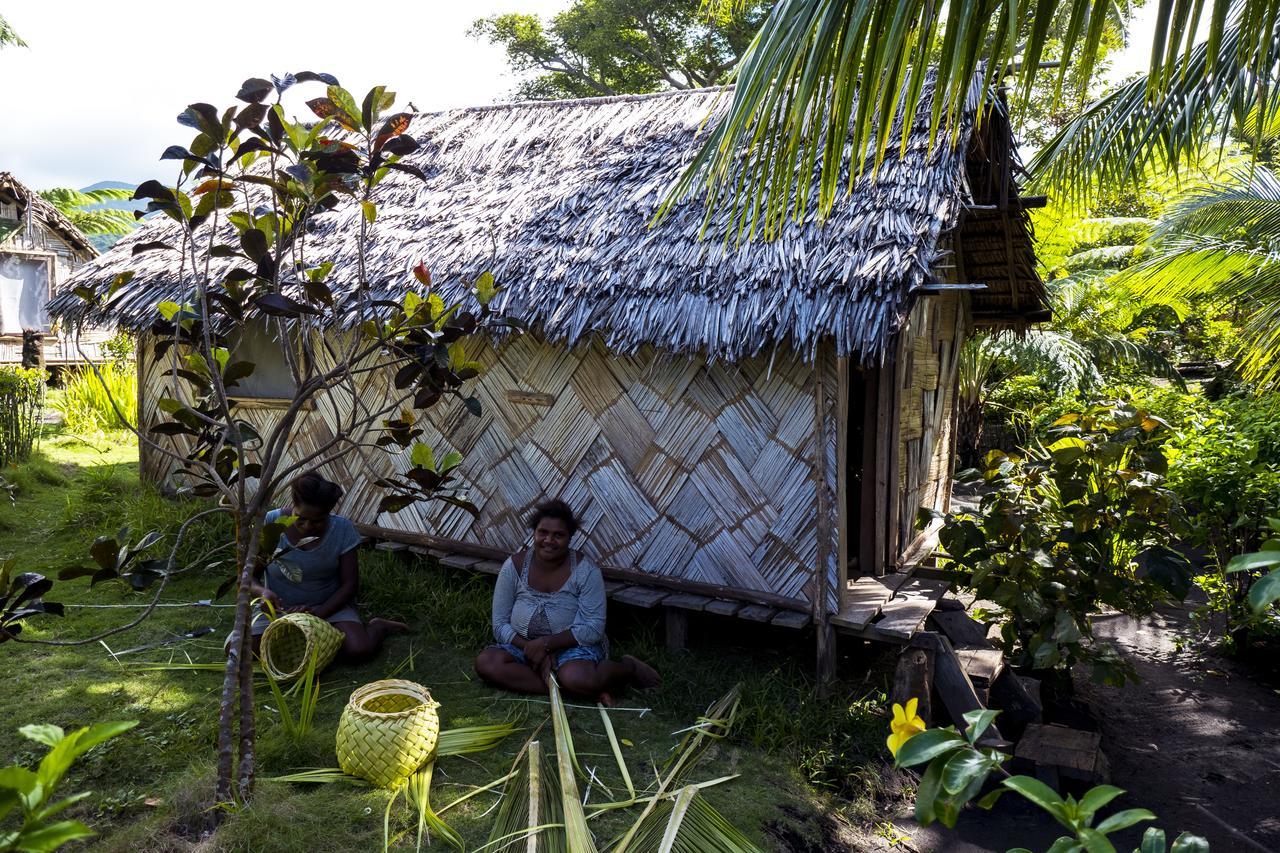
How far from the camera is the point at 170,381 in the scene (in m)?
6.87

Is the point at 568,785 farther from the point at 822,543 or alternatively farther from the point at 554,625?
the point at 822,543

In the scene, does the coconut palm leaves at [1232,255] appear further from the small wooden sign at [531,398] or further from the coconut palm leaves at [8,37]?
the coconut palm leaves at [8,37]

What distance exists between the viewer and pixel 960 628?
5387mm

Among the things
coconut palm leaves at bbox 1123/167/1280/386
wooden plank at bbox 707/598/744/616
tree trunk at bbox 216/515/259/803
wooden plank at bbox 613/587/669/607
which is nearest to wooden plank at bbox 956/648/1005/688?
wooden plank at bbox 707/598/744/616

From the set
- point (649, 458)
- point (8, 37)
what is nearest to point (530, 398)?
Answer: point (649, 458)

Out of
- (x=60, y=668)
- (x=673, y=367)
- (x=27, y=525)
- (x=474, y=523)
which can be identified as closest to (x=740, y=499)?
(x=673, y=367)

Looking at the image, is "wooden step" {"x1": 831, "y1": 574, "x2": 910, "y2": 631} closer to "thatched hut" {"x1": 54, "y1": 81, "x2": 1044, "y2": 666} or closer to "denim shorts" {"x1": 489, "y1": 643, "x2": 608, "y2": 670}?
"thatched hut" {"x1": 54, "y1": 81, "x2": 1044, "y2": 666}

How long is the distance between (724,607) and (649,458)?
0.88 meters

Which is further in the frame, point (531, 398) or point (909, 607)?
point (531, 398)

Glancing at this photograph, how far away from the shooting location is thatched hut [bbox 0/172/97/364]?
1438 cm

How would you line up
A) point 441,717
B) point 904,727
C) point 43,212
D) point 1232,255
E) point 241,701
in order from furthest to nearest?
1. point 43,212
2. point 1232,255
3. point 441,717
4. point 241,701
5. point 904,727

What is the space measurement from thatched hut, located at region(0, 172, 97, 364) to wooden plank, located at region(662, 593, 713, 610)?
513 inches

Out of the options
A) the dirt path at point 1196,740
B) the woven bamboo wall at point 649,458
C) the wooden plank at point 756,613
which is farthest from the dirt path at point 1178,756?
the woven bamboo wall at point 649,458

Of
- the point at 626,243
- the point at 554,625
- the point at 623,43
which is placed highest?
the point at 623,43
